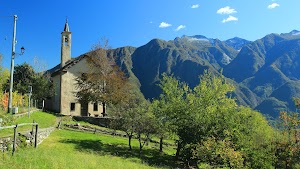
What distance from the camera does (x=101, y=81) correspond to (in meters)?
52.7

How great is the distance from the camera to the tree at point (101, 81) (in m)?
51.7

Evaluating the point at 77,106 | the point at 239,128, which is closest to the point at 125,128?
the point at 239,128

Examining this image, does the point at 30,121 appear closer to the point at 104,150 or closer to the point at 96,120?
the point at 104,150

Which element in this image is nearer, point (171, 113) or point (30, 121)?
point (30, 121)

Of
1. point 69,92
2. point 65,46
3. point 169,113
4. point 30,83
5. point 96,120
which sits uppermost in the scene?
point 65,46

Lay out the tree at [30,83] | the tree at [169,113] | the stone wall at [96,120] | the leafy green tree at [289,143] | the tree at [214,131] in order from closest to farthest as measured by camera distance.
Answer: the tree at [214,131] → the leafy green tree at [289,143] → the tree at [169,113] → the stone wall at [96,120] → the tree at [30,83]

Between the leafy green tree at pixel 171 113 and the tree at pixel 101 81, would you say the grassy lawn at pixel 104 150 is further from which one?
the tree at pixel 101 81

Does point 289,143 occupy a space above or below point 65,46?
below

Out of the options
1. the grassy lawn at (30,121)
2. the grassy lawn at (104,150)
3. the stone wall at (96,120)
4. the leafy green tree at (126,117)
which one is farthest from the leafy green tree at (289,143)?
the stone wall at (96,120)

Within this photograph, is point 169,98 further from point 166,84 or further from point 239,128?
point 239,128

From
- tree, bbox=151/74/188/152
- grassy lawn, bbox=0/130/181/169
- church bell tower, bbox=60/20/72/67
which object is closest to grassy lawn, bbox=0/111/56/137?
grassy lawn, bbox=0/130/181/169

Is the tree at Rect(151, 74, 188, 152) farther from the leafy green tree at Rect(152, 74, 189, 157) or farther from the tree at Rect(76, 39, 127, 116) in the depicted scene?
the tree at Rect(76, 39, 127, 116)

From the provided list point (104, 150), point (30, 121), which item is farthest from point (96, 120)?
point (30, 121)

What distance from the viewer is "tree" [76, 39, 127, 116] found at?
51656 mm
